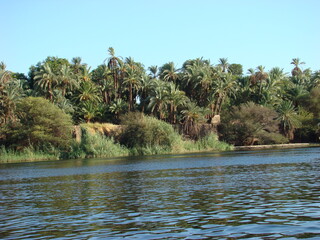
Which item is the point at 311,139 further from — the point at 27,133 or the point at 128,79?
the point at 27,133

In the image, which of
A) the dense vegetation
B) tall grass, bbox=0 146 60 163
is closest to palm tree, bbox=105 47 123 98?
the dense vegetation

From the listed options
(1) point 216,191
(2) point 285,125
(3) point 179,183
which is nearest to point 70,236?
(1) point 216,191

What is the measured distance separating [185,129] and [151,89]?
408 inches

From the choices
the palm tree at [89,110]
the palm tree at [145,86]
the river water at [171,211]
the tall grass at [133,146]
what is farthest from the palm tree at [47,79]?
the river water at [171,211]

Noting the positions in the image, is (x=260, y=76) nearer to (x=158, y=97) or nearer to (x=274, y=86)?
(x=274, y=86)

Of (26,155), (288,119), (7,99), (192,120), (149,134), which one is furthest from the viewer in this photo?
(288,119)

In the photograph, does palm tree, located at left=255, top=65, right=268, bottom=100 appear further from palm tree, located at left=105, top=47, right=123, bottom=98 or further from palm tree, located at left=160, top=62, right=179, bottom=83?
palm tree, located at left=105, top=47, right=123, bottom=98

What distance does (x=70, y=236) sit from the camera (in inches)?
519

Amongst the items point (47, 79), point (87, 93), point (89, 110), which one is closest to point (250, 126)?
point (89, 110)

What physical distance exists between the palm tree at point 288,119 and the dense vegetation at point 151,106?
186 mm

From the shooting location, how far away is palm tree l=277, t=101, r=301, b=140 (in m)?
89.0

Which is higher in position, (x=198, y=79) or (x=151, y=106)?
(x=198, y=79)

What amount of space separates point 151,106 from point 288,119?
26230 millimetres

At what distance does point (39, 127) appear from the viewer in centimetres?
6988
